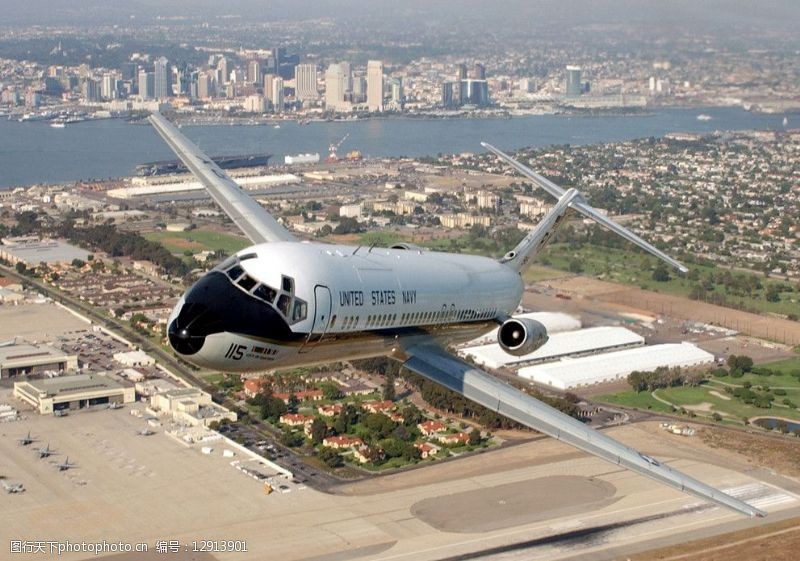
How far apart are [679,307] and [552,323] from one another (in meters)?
9.94

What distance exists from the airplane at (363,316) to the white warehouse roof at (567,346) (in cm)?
2741

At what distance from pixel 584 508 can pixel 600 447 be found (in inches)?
676

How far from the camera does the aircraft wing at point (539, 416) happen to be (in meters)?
22.5

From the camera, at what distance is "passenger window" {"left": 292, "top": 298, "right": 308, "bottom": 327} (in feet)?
74.8

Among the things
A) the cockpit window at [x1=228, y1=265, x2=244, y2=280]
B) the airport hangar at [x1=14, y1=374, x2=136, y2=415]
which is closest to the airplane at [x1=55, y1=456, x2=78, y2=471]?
the airport hangar at [x1=14, y1=374, x2=136, y2=415]

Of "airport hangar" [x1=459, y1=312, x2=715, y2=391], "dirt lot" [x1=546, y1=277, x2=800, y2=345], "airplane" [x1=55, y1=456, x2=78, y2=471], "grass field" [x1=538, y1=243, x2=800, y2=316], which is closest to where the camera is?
"airplane" [x1=55, y1=456, x2=78, y2=471]

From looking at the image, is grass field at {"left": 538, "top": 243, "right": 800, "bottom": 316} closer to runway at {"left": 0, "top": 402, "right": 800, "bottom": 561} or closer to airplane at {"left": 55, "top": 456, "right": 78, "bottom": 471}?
runway at {"left": 0, "top": 402, "right": 800, "bottom": 561}

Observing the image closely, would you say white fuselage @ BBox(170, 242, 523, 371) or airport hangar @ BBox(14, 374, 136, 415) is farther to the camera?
airport hangar @ BBox(14, 374, 136, 415)

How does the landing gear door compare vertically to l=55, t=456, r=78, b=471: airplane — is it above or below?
above

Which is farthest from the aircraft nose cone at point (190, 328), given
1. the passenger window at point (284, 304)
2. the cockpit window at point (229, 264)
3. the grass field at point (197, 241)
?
the grass field at point (197, 241)

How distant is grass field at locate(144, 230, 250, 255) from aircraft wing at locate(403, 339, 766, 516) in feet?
189

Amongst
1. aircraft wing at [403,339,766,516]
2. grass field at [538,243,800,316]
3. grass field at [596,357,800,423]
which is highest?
aircraft wing at [403,339,766,516]

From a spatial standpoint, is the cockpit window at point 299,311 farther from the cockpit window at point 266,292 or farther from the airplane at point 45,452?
the airplane at point 45,452

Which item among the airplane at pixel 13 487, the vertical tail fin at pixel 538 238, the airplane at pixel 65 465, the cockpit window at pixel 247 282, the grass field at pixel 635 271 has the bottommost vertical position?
the grass field at pixel 635 271
